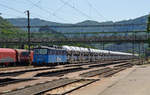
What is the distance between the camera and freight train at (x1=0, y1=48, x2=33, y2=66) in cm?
4791

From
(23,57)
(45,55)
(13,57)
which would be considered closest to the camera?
(45,55)

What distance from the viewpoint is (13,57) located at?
2048 inches

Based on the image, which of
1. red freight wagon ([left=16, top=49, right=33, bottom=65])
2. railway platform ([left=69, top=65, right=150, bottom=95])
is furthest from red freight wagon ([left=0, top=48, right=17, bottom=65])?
railway platform ([left=69, top=65, right=150, bottom=95])

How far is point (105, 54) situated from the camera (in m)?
98.1

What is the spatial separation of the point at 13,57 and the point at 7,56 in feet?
9.84

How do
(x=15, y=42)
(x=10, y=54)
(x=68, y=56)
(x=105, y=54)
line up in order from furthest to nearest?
(x=105, y=54), (x=15, y=42), (x=68, y=56), (x=10, y=54)

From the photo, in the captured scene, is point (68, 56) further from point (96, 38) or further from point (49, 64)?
point (96, 38)

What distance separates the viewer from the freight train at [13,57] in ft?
157

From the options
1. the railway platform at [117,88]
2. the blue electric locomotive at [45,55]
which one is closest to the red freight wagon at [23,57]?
the blue electric locomotive at [45,55]

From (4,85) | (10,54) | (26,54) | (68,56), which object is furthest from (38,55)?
(4,85)

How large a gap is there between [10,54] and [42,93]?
115 ft

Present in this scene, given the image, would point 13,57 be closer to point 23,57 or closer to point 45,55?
point 23,57

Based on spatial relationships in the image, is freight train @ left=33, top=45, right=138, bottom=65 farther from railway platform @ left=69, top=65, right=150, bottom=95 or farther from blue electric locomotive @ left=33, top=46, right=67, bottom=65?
railway platform @ left=69, top=65, right=150, bottom=95

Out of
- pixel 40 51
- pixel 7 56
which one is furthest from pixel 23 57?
pixel 40 51
